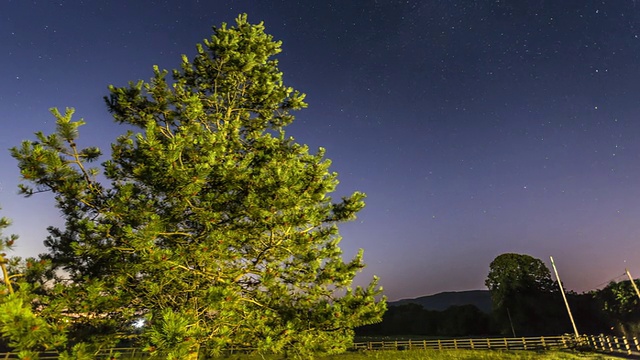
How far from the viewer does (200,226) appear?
8.48m

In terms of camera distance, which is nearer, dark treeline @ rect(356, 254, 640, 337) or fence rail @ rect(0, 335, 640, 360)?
fence rail @ rect(0, 335, 640, 360)

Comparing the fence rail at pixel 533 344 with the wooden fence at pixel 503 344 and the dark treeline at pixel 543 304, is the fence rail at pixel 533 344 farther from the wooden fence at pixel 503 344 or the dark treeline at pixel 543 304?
the dark treeline at pixel 543 304

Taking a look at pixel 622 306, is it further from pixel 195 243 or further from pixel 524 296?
pixel 195 243

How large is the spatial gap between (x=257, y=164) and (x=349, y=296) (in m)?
4.14

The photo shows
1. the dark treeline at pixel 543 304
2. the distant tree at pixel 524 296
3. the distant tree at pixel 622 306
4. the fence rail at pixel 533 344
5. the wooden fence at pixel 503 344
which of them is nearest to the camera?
the fence rail at pixel 533 344

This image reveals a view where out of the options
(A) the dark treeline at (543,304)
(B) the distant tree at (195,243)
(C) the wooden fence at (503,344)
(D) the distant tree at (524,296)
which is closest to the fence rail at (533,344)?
(C) the wooden fence at (503,344)

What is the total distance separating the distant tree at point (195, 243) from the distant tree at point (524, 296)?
1630 inches

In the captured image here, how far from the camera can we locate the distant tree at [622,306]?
33219mm

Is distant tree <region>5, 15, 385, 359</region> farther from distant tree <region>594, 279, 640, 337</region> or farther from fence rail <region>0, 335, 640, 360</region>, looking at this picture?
distant tree <region>594, 279, 640, 337</region>

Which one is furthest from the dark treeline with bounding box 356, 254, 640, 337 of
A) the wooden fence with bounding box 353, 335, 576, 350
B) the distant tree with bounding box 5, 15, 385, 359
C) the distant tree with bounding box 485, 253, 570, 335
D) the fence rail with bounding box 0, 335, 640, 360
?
the distant tree with bounding box 5, 15, 385, 359

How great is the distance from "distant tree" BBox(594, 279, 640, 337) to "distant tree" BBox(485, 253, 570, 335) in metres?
4.34

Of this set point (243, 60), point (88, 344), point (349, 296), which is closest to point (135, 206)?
point (88, 344)

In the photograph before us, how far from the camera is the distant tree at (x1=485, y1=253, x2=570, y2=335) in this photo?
1555 inches

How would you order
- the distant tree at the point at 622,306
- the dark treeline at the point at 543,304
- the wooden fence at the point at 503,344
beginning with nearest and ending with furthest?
the wooden fence at the point at 503,344 < the distant tree at the point at 622,306 < the dark treeline at the point at 543,304
